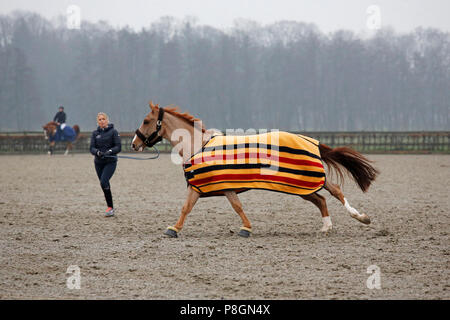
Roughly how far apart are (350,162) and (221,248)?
7.87ft

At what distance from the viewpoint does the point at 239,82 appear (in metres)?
63.7

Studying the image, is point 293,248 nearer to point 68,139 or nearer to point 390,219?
point 390,219

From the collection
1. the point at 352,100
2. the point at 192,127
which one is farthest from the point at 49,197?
the point at 352,100

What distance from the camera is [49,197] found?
12.0 meters

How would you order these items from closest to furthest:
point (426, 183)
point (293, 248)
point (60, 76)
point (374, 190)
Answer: point (293, 248)
point (374, 190)
point (426, 183)
point (60, 76)

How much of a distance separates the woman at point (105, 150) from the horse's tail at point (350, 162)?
139 inches

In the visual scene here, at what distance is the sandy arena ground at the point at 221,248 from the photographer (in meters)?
5.04

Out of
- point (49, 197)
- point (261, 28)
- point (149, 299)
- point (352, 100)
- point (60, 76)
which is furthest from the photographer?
point (261, 28)

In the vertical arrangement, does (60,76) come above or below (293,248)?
above

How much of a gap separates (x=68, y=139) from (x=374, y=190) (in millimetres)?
18259

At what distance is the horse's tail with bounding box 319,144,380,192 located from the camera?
7922 millimetres

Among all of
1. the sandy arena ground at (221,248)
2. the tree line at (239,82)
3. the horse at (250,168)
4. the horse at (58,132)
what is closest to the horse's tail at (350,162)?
the horse at (250,168)

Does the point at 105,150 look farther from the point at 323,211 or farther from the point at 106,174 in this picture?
the point at 323,211

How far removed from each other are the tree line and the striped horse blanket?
49.4 metres
